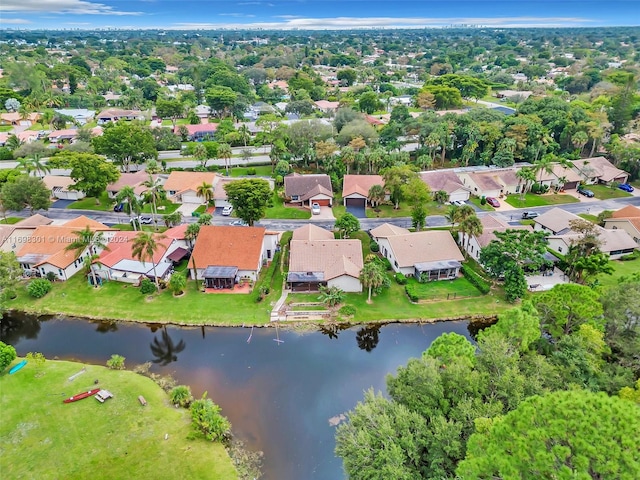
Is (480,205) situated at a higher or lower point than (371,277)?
lower

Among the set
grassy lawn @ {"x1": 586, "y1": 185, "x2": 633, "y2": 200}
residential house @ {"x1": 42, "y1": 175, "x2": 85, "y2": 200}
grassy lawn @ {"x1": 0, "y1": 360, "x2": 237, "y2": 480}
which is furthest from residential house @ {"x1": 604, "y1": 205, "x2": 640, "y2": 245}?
residential house @ {"x1": 42, "y1": 175, "x2": 85, "y2": 200}

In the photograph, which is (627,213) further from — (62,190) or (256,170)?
(62,190)

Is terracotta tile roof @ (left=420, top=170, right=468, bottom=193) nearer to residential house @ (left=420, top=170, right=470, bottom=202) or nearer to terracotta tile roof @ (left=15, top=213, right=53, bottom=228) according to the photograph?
residential house @ (left=420, top=170, right=470, bottom=202)

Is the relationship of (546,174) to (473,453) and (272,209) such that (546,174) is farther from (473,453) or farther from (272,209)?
(473,453)

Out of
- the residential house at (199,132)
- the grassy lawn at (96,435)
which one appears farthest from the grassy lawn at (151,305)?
the residential house at (199,132)

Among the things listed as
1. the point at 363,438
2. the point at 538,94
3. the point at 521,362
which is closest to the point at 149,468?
the point at 363,438

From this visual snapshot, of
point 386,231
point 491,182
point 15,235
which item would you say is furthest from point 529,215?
point 15,235
